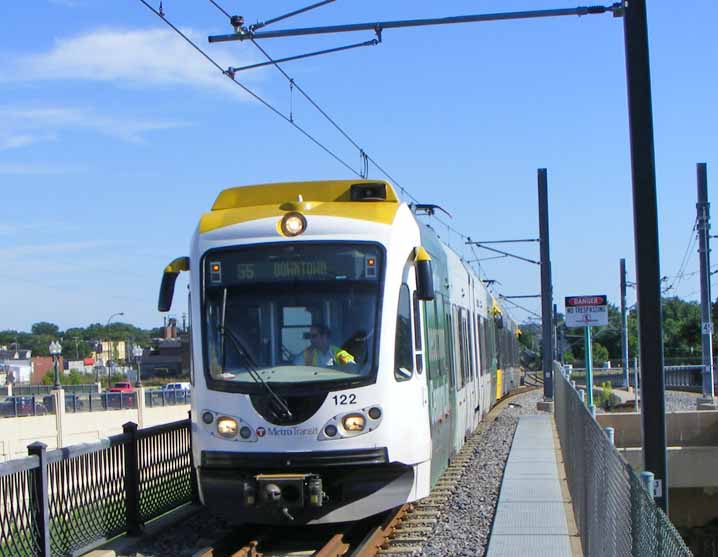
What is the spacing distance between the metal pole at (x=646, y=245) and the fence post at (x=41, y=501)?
5.33 meters

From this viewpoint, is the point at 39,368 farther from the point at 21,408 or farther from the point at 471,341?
the point at 471,341

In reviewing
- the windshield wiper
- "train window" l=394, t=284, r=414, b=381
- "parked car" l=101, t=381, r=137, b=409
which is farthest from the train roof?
"parked car" l=101, t=381, r=137, b=409

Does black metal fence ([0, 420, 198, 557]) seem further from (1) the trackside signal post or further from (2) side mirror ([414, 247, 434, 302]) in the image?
(1) the trackside signal post

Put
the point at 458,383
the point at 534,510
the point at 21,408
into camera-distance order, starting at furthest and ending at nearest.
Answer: the point at 21,408 < the point at 458,383 < the point at 534,510

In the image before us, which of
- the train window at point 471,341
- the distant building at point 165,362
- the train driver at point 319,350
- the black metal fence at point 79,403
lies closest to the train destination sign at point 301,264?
the train driver at point 319,350

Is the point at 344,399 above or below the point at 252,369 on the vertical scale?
below

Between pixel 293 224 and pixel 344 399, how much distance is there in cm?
183

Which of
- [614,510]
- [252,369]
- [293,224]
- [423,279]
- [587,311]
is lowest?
[614,510]

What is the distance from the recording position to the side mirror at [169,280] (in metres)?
10.2

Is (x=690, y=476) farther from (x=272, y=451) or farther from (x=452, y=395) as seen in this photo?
(x=272, y=451)

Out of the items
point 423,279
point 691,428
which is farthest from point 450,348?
point 691,428

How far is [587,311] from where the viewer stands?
64.2 ft

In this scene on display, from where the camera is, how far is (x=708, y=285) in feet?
93.8

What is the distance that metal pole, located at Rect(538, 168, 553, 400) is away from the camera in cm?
3256
